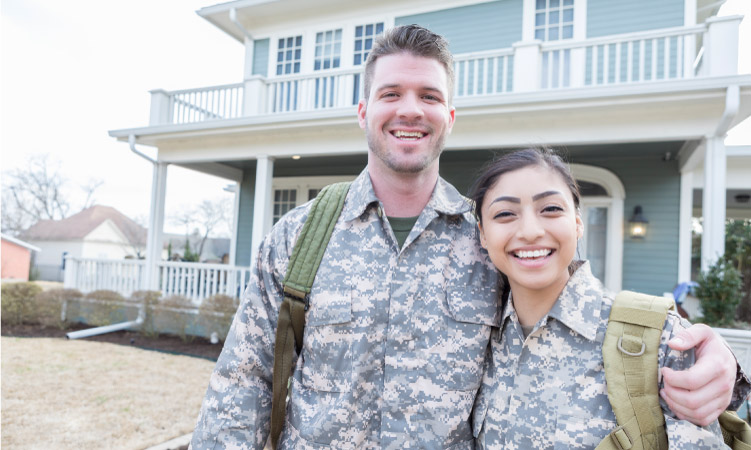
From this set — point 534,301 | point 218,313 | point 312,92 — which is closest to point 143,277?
point 218,313

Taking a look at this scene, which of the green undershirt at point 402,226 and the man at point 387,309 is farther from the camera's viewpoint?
the green undershirt at point 402,226

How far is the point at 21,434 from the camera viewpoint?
400cm

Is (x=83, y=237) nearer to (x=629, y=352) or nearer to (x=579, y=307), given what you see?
(x=579, y=307)

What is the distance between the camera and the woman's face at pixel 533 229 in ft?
4.54

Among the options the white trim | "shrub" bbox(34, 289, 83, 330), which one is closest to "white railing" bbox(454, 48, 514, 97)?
the white trim

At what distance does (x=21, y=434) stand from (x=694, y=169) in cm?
923

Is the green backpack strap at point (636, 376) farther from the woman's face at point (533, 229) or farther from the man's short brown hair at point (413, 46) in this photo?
the man's short brown hair at point (413, 46)

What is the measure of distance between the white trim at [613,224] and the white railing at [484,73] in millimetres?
1888

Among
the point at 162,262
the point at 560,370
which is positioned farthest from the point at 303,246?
the point at 162,262

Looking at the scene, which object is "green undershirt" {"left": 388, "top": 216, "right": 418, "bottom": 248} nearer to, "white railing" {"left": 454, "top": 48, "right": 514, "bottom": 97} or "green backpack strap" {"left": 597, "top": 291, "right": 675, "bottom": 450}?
"green backpack strap" {"left": 597, "top": 291, "right": 675, "bottom": 450}

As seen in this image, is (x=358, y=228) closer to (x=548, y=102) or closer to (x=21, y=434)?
(x=21, y=434)

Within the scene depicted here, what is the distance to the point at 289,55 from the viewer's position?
1037 centimetres

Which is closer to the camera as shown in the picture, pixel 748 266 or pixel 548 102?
pixel 548 102

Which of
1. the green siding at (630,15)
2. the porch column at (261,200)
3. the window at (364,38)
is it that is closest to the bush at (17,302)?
the porch column at (261,200)
